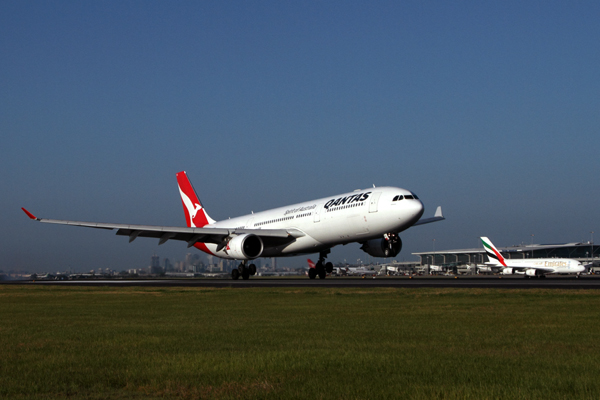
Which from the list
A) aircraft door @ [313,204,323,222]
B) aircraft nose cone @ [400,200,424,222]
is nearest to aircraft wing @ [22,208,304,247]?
aircraft door @ [313,204,323,222]

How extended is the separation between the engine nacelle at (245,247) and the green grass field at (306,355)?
29.8 m

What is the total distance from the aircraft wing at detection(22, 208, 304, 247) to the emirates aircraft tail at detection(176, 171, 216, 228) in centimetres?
1183

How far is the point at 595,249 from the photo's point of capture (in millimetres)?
138125

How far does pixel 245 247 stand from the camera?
46.4 m

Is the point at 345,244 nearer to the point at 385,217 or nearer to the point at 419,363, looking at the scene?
the point at 385,217

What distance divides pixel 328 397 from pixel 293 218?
4226 cm

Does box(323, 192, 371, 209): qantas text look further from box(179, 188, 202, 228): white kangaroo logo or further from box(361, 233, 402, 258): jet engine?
box(179, 188, 202, 228): white kangaroo logo

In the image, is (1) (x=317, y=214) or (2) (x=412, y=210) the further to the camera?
(1) (x=317, y=214)

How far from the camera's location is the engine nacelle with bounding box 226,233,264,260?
151 feet

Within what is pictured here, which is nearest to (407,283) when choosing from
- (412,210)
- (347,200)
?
(412,210)

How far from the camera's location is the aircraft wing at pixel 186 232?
47031mm

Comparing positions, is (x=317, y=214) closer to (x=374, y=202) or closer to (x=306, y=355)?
(x=374, y=202)

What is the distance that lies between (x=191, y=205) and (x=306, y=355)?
58406mm

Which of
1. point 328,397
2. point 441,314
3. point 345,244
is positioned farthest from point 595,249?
point 328,397
